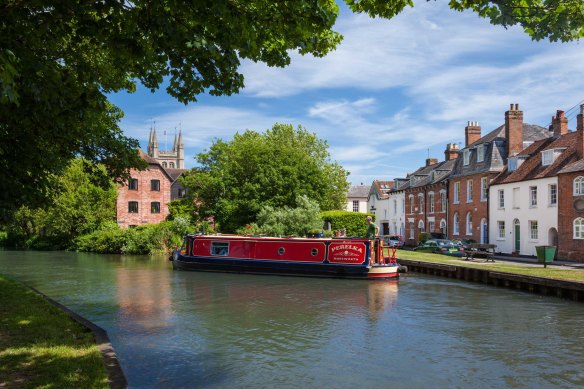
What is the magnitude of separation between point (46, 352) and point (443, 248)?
31.0 meters

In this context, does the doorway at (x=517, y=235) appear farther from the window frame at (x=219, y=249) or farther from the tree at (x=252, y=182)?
the window frame at (x=219, y=249)

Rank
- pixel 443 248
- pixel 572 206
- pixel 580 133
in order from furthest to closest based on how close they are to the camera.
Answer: pixel 443 248 → pixel 580 133 → pixel 572 206

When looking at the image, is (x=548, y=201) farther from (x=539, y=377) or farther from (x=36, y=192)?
(x=36, y=192)

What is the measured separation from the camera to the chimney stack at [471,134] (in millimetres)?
44125

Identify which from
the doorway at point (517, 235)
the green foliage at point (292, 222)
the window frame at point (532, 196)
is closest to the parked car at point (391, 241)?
the green foliage at point (292, 222)

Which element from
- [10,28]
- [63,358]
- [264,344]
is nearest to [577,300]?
[264,344]

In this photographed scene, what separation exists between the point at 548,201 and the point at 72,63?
29.5 metres

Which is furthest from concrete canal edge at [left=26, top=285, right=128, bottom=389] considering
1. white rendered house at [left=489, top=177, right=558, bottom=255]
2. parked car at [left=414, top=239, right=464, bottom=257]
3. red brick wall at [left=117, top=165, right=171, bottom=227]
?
red brick wall at [left=117, top=165, right=171, bottom=227]

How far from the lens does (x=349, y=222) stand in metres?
44.0

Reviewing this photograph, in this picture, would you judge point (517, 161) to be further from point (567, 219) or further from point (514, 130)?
point (567, 219)

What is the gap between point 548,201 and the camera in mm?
31672

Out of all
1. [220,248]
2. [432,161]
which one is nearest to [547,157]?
[220,248]

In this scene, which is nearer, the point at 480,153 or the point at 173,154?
the point at 480,153

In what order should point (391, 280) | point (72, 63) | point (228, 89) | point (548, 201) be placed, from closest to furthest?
1. point (228, 89)
2. point (72, 63)
3. point (391, 280)
4. point (548, 201)
